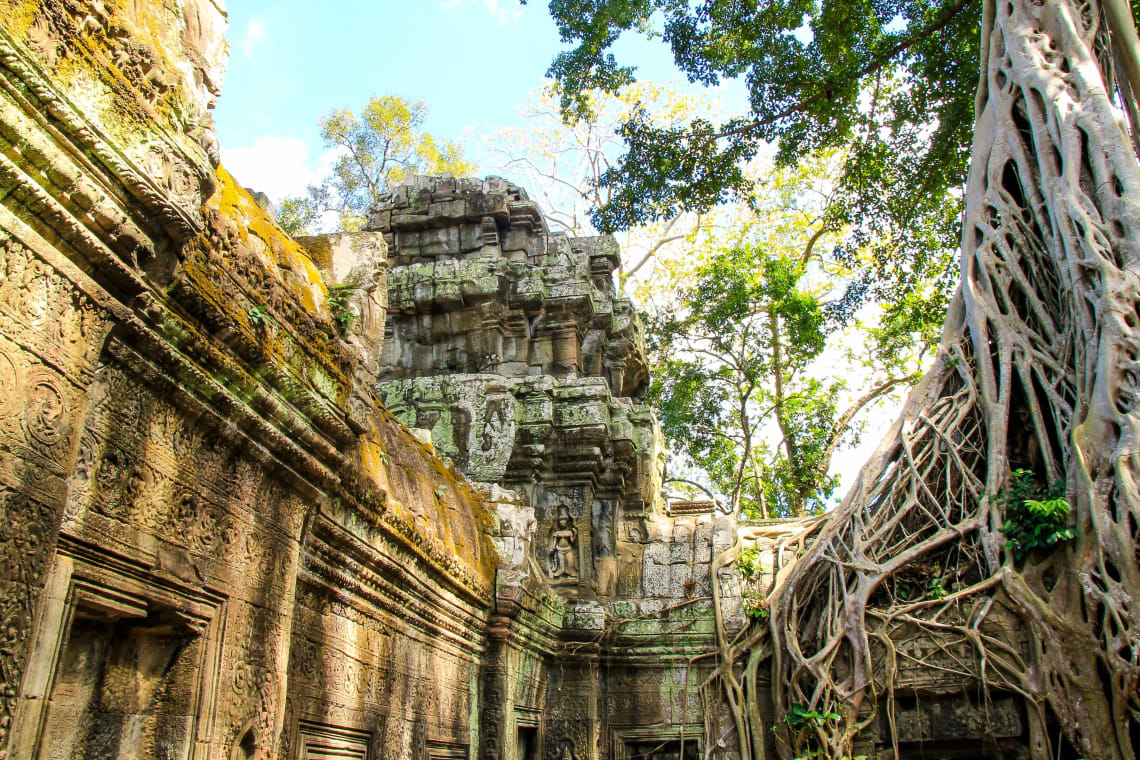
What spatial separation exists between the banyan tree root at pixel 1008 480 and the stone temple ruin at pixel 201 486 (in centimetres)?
39

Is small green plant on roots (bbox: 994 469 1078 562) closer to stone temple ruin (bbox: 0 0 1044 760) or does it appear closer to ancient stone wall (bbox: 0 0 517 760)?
stone temple ruin (bbox: 0 0 1044 760)

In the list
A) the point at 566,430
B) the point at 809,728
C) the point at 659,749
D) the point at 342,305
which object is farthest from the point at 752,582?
the point at 342,305

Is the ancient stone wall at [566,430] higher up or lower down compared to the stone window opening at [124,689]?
higher up

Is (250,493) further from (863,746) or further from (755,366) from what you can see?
(755,366)

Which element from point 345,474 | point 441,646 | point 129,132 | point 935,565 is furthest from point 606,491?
point 129,132

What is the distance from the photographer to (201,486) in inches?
93.5

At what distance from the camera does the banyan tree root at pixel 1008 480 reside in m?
5.23

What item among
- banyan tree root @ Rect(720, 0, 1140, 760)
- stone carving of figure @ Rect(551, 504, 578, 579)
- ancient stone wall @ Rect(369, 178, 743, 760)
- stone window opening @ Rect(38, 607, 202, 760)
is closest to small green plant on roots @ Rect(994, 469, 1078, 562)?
banyan tree root @ Rect(720, 0, 1140, 760)

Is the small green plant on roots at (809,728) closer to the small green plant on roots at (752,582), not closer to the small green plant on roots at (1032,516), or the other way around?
the small green plant on roots at (752,582)

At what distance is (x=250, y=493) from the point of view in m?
2.60

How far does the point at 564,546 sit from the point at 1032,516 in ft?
10.1

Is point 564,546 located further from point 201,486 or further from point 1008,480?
point 201,486

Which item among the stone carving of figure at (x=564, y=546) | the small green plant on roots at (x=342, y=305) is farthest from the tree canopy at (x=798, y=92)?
the small green plant on roots at (x=342, y=305)

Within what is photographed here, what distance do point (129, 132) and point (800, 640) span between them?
5202mm
